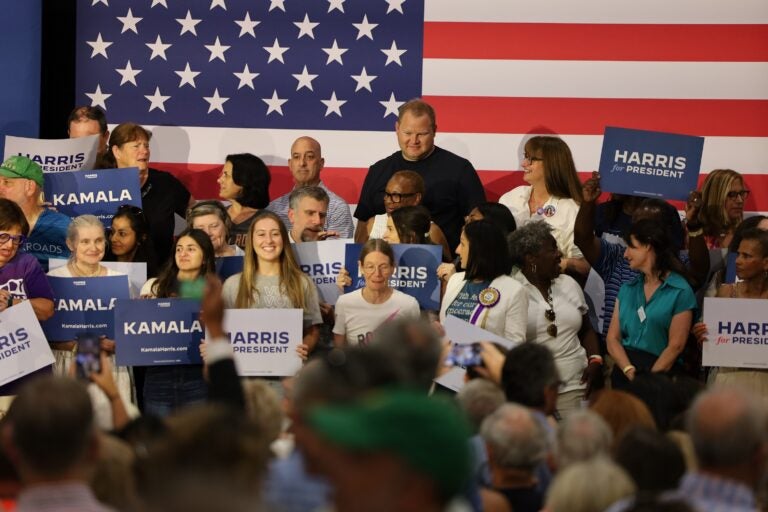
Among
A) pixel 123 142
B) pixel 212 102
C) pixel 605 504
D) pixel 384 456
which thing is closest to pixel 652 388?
pixel 605 504

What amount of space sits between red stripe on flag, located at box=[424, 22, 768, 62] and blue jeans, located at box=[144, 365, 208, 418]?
345cm

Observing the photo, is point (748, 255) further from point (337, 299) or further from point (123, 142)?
point (123, 142)

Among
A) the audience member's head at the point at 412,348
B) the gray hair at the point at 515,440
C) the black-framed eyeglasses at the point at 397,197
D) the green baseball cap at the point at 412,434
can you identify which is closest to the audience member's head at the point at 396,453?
the green baseball cap at the point at 412,434

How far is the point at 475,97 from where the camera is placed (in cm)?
916

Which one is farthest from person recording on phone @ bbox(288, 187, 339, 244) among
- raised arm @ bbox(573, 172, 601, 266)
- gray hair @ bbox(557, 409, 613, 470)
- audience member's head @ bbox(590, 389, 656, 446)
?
gray hair @ bbox(557, 409, 613, 470)

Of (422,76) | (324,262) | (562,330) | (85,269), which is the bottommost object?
(562,330)

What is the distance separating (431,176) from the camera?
7871 mm

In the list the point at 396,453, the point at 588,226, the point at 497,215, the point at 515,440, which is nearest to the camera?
the point at 396,453

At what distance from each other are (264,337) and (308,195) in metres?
1.23

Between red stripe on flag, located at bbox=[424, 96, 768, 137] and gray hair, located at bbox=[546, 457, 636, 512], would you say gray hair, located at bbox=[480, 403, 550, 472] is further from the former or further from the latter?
red stripe on flag, located at bbox=[424, 96, 768, 137]

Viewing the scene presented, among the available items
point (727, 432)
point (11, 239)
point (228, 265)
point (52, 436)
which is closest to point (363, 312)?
point (228, 265)

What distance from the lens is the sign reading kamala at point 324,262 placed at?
7121 millimetres

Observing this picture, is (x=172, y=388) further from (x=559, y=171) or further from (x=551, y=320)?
(x=559, y=171)

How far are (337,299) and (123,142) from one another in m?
1.91
